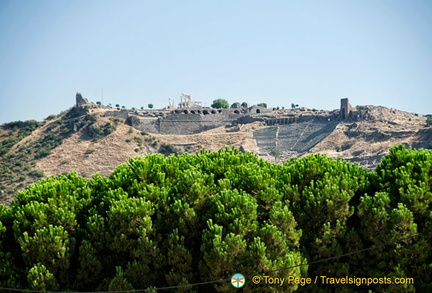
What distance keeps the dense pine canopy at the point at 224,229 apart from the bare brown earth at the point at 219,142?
6347cm

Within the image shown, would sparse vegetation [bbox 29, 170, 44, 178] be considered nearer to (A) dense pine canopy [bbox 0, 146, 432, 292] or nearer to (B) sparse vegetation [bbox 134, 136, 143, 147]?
(B) sparse vegetation [bbox 134, 136, 143, 147]

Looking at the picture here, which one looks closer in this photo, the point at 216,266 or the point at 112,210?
the point at 216,266

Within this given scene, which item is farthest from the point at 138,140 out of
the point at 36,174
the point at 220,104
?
the point at 220,104

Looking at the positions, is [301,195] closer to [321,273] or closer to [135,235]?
[321,273]

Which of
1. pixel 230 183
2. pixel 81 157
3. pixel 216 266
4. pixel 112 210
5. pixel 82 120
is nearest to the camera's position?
pixel 216 266

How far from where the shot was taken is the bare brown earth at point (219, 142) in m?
89.2

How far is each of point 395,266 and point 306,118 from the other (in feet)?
315

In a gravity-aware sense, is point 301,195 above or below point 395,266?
above

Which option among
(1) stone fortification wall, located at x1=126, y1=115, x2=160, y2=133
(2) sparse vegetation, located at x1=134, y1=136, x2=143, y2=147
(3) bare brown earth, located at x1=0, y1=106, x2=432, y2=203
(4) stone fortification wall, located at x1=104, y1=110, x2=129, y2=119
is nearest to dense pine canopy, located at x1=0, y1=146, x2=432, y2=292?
(3) bare brown earth, located at x1=0, y1=106, x2=432, y2=203

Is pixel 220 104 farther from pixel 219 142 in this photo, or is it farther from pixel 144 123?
pixel 219 142

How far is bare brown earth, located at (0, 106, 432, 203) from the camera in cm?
8925

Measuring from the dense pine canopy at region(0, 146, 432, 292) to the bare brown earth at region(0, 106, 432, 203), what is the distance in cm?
6347

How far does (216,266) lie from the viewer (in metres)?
18.5

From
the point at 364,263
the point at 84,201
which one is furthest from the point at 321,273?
the point at 84,201
